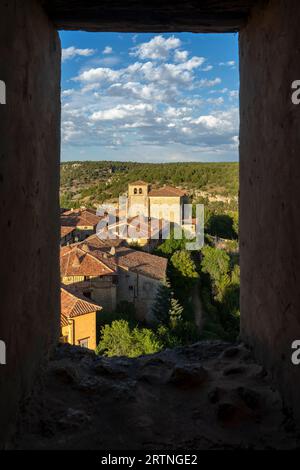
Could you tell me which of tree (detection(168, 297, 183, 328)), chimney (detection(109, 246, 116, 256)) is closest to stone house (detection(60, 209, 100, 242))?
chimney (detection(109, 246, 116, 256))

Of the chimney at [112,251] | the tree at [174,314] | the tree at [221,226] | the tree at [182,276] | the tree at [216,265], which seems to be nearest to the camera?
the tree at [174,314]

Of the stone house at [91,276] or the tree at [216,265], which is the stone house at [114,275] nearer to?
the stone house at [91,276]

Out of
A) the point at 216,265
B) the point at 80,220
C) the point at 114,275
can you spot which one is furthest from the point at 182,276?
the point at 80,220

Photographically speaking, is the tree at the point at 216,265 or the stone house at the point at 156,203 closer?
the tree at the point at 216,265

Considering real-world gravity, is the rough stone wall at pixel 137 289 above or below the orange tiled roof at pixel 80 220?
below

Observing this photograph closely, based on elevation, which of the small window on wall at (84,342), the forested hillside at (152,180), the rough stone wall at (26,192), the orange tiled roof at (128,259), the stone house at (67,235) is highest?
the forested hillside at (152,180)

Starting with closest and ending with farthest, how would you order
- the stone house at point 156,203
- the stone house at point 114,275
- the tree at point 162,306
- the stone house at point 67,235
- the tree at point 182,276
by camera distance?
1. the stone house at point 114,275
2. the tree at point 162,306
3. the tree at point 182,276
4. the stone house at point 67,235
5. the stone house at point 156,203

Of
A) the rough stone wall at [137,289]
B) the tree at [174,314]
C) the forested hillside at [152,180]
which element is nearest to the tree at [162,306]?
the tree at [174,314]
